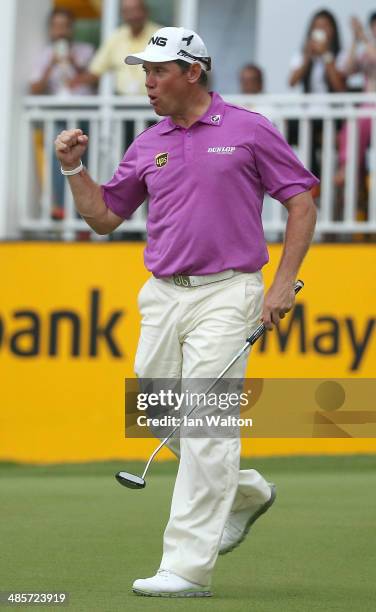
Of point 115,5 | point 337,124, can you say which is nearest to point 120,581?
point 337,124

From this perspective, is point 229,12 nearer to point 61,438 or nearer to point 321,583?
point 61,438

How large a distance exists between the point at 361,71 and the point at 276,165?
6.89m

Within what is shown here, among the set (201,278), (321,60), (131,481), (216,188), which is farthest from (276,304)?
(321,60)

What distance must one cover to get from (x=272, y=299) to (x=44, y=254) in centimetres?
688

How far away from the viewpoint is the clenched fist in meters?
6.91

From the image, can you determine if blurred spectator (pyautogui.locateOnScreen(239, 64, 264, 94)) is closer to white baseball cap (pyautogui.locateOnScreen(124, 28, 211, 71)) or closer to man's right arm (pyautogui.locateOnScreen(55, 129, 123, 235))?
man's right arm (pyautogui.locateOnScreen(55, 129, 123, 235))

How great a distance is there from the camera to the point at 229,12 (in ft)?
54.5

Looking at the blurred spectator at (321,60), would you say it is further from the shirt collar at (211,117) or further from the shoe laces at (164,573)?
the shoe laces at (164,573)

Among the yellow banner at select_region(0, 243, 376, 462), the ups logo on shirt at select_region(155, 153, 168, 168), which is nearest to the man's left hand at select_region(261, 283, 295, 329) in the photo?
the ups logo on shirt at select_region(155, 153, 168, 168)

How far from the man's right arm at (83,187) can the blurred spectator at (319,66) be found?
6305 mm

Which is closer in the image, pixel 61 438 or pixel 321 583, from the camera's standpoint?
pixel 321 583

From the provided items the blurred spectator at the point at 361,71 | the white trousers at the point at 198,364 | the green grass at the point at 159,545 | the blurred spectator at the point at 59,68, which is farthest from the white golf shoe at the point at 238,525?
the blurred spectator at the point at 59,68

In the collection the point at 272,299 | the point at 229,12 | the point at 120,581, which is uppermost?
the point at 229,12

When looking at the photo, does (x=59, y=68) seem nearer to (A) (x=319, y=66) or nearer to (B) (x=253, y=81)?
(B) (x=253, y=81)
